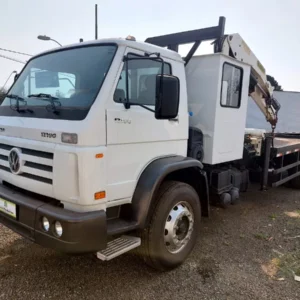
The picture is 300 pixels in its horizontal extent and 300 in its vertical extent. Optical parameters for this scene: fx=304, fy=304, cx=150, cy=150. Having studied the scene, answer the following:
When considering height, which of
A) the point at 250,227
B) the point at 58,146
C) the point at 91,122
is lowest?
the point at 250,227

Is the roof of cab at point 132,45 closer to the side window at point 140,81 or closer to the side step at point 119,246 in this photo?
the side window at point 140,81

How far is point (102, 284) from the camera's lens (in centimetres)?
304

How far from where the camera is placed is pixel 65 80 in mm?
2990

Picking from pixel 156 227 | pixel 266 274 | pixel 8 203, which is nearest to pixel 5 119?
pixel 8 203

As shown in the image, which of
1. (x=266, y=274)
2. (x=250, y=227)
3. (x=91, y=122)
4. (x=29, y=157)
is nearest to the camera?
(x=91, y=122)

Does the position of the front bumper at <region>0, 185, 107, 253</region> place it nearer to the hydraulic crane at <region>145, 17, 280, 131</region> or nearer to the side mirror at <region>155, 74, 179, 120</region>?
the side mirror at <region>155, 74, 179, 120</region>

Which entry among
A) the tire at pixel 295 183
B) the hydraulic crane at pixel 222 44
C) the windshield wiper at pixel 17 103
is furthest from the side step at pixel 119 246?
the tire at pixel 295 183

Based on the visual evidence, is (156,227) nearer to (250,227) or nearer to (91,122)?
(91,122)

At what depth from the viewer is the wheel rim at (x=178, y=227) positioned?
10.6 ft

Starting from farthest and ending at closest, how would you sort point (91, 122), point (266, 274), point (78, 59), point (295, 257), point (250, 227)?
point (250, 227) → point (295, 257) → point (266, 274) → point (78, 59) → point (91, 122)

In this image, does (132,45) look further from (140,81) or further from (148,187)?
(148,187)

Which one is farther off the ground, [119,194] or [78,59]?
[78,59]

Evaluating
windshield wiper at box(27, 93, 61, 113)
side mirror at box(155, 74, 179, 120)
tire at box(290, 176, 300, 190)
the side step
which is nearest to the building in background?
tire at box(290, 176, 300, 190)

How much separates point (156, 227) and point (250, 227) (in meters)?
2.22
